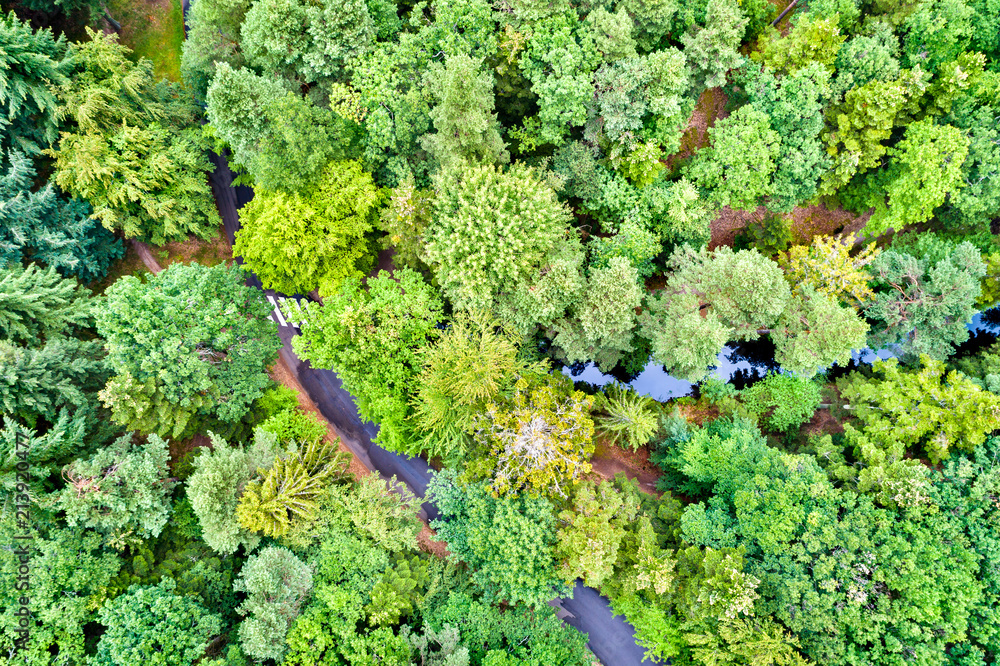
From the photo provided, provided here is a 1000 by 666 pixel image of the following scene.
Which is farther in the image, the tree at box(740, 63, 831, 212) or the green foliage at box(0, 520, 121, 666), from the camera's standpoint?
the tree at box(740, 63, 831, 212)

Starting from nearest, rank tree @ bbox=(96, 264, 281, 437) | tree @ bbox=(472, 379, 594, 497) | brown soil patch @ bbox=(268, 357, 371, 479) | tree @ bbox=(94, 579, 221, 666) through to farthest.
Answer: tree @ bbox=(94, 579, 221, 666)
tree @ bbox=(96, 264, 281, 437)
tree @ bbox=(472, 379, 594, 497)
brown soil patch @ bbox=(268, 357, 371, 479)

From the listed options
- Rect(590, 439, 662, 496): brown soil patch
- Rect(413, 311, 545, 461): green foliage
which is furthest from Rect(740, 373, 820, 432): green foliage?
Rect(413, 311, 545, 461): green foliage

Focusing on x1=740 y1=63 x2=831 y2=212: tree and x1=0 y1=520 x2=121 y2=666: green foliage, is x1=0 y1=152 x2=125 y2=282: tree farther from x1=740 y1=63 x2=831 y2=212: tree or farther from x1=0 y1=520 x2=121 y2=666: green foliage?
x1=740 y1=63 x2=831 y2=212: tree

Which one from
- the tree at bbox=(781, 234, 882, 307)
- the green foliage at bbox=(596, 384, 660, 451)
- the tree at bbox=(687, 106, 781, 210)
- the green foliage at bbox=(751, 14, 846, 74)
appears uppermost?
the green foliage at bbox=(751, 14, 846, 74)

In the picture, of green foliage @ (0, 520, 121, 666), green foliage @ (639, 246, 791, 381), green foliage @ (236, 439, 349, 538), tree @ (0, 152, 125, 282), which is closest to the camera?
green foliage @ (0, 520, 121, 666)

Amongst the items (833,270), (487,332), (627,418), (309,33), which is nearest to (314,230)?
(309,33)

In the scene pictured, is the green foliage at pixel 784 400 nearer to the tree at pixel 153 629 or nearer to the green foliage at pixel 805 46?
the green foliage at pixel 805 46

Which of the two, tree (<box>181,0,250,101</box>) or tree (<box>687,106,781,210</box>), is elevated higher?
tree (<box>687,106,781,210</box>)

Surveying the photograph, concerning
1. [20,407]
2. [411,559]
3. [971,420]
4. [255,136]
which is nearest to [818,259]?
[971,420]
